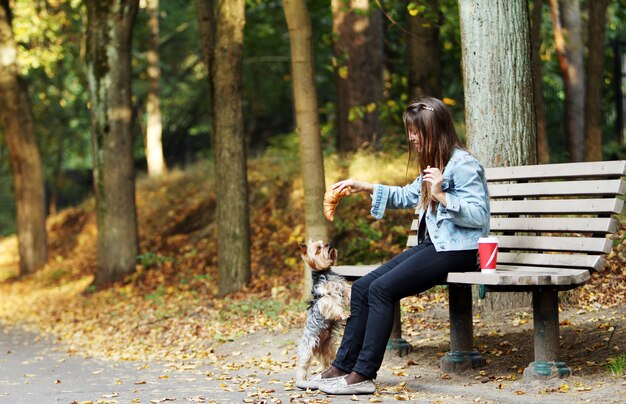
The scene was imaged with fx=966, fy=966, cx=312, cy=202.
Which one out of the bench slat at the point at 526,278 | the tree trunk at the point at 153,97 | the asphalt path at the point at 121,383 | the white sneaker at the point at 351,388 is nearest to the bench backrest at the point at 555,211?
the bench slat at the point at 526,278

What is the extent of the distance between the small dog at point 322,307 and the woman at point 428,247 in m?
0.19

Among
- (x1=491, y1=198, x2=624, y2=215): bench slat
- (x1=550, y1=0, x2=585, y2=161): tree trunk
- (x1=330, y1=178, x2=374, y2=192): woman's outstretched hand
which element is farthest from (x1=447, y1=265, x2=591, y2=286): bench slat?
(x1=550, y1=0, x2=585, y2=161): tree trunk

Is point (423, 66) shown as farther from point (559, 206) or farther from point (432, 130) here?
point (432, 130)

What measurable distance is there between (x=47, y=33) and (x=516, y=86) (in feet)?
47.0

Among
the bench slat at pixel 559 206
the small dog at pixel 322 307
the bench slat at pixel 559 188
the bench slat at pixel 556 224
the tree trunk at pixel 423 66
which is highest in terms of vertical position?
the tree trunk at pixel 423 66

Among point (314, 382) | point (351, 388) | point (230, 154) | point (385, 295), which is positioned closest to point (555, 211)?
point (385, 295)

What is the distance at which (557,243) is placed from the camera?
6508 millimetres

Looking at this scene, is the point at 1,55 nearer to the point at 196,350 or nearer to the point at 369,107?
the point at 369,107

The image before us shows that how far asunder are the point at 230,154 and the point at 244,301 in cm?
→ 196

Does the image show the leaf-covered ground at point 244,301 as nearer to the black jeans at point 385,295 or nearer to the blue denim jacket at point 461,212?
the black jeans at point 385,295

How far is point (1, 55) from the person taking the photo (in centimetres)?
1975

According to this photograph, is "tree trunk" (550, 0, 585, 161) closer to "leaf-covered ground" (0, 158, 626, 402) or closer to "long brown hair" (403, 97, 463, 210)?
"leaf-covered ground" (0, 158, 626, 402)

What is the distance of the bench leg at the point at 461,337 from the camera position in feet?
22.6

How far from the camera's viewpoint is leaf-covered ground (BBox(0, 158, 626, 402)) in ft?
24.3
